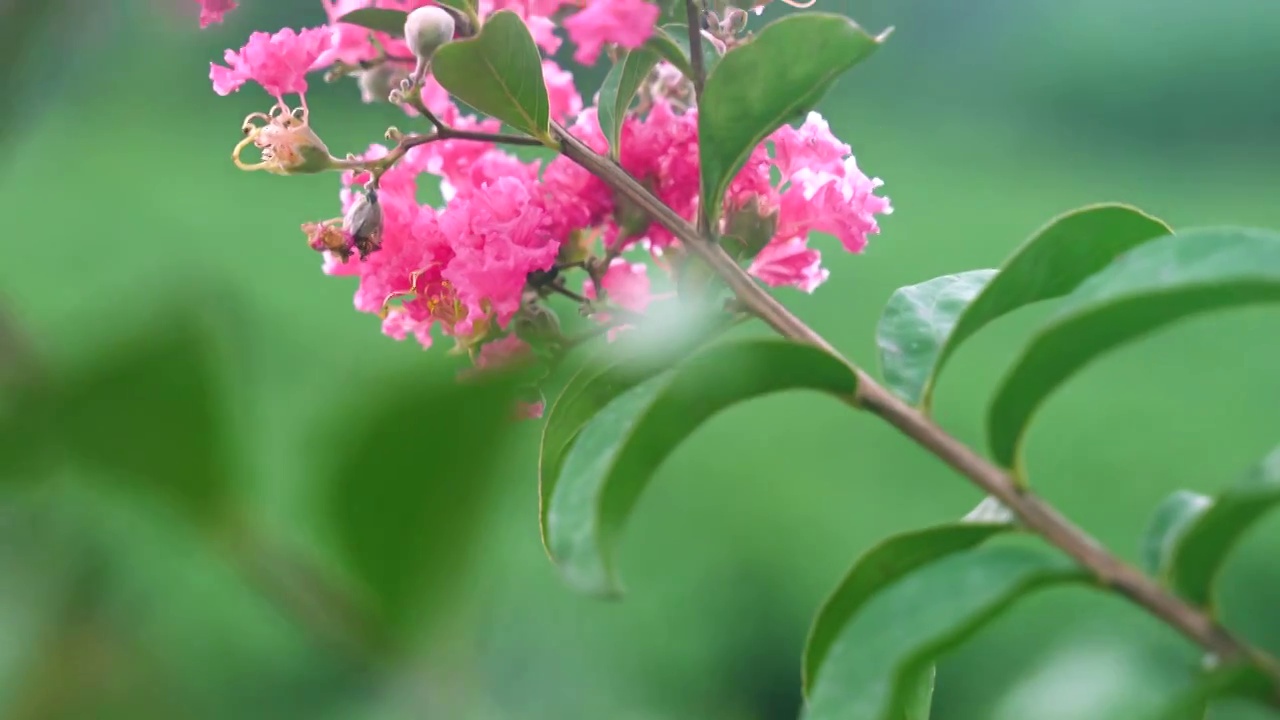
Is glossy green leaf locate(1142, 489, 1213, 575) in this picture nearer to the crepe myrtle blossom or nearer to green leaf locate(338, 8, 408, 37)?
the crepe myrtle blossom

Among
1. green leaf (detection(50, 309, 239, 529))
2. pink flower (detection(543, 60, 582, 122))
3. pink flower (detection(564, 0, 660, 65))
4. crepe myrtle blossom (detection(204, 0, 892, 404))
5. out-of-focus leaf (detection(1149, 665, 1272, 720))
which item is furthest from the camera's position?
pink flower (detection(543, 60, 582, 122))

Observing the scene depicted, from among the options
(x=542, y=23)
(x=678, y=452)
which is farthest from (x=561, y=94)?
(x=678, y=452)

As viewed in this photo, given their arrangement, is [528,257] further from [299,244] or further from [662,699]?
[299,244]

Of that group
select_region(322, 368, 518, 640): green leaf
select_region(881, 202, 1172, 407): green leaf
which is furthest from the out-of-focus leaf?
select_region(322, 368, 518, 640): green leaf

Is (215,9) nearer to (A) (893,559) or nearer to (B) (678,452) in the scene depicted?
(A) (893,559)

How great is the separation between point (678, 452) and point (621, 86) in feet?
6.70

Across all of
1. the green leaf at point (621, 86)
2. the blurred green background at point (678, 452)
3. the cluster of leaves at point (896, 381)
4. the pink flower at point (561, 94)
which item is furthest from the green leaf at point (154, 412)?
the pink flower at point (561, 94)

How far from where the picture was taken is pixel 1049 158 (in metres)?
3.93

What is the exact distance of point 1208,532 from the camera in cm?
38

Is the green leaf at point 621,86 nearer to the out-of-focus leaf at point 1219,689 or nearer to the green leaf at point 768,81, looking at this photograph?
the green leaf at point 768,81

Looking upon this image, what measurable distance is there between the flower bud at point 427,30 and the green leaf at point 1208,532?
1.03 ft

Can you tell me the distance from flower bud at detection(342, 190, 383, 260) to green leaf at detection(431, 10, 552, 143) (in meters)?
0.08

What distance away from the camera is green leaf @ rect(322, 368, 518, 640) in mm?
167

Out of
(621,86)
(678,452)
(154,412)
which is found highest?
(154,412)
